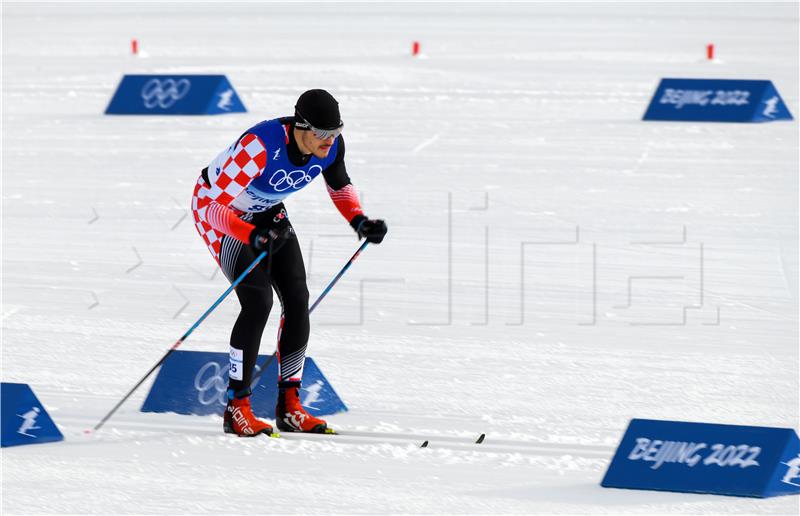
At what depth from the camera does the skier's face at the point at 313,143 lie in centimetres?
477

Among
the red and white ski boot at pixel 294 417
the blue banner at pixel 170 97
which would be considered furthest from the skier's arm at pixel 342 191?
the blue banner at pixel 170 97

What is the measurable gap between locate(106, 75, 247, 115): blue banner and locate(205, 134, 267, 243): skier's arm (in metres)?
9.40

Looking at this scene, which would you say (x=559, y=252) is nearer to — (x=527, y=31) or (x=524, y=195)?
(x=524, y=195)

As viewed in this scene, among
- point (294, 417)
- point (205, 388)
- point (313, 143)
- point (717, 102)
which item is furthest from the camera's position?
point (717, 102)

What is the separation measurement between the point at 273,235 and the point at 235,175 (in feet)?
0.91

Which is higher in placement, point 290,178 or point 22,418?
point 290,178

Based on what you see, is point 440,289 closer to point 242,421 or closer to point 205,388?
point 205,388

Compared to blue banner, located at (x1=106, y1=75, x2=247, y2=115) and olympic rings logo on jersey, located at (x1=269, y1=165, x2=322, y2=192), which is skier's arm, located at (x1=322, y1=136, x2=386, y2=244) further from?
blue banner, located at (x1=106, y1=75, x2=247, y2=115)

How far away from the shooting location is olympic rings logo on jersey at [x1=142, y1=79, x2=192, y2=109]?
14.2m

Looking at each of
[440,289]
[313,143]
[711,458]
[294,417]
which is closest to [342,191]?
[313,143]

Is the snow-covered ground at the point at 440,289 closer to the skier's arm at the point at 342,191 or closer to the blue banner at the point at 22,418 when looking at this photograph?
the blue banner at the point at 22,418

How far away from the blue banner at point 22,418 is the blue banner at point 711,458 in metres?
2.24

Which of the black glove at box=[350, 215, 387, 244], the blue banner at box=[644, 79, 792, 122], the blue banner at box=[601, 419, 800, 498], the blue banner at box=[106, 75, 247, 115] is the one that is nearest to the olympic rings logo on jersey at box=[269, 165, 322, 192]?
the black glove at box=[350, 215, 387, 244]

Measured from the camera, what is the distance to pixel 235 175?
15.5ft
